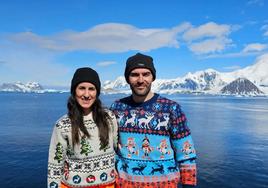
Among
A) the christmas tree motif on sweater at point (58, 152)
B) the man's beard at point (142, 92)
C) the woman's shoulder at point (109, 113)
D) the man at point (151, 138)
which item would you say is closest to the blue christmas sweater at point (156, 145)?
the man at point (151, 138)

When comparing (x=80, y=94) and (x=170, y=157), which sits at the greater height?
(x=80, y=94)

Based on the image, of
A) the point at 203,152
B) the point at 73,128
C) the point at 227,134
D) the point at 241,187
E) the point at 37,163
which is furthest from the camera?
the point at 227,134

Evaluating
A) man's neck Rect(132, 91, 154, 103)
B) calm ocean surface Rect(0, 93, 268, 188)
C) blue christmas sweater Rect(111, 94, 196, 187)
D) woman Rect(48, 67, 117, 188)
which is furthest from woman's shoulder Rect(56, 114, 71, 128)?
calm ocean surface Rect(0, 93, 268, 188)

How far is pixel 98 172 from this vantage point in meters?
5.42

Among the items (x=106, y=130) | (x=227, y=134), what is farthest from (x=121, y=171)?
(x=227, y=134)

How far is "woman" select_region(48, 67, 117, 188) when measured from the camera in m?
5.22

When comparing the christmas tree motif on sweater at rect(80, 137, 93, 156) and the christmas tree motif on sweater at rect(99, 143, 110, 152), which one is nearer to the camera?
the christmas tree motif on sweater at rect(80, 137, 93, 156)

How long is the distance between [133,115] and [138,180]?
1.21m

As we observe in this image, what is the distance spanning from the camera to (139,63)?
520 centimetres

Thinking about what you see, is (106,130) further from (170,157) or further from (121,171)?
(170,157)

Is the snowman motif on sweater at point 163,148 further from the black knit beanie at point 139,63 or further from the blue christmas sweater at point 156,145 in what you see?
the black knit beanie at point 139,63

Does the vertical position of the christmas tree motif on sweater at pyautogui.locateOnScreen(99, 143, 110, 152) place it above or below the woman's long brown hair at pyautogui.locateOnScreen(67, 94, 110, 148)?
below

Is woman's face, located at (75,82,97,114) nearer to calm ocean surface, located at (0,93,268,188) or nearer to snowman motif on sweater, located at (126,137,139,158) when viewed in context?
snowman motif on sweater, located at (126,137,139,158)

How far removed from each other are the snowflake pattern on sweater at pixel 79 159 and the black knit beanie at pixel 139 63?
113 cm
